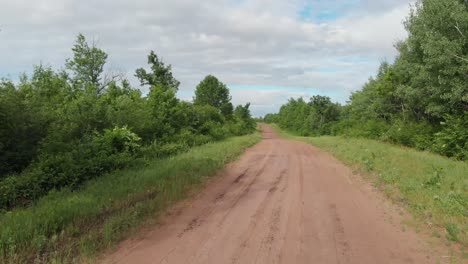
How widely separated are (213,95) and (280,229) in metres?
44.5

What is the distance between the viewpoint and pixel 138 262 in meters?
5.12

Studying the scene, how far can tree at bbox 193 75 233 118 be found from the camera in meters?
50.1

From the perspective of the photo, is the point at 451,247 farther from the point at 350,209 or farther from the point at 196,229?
the point at 196,229

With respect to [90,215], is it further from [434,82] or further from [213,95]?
[213,95]

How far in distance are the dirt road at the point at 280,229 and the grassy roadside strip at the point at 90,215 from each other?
0.47m

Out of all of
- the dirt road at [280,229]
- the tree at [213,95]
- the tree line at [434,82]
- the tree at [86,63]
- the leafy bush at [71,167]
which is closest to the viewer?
the dirt road at [280,229]

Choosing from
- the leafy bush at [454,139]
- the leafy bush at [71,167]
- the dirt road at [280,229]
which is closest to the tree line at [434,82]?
the leafy bush at [454,139]

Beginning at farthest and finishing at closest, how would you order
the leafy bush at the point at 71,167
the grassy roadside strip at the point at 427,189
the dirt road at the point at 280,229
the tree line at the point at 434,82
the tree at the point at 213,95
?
the tree at the point at 213,95 → the tree line at the point at 434,82 → the leafy bush at the point at 71,167 → the grassy roadside strip at the point at 427,189 → the dirt road at the point at 280,229

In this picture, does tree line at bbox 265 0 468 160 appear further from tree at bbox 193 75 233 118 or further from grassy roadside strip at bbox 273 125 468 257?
tree at bbox 193 75 233 118

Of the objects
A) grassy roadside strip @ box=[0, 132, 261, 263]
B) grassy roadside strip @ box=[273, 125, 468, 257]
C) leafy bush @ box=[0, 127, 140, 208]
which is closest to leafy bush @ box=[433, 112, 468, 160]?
grassy roadside strip @ box=[273, 125, 468, 257]

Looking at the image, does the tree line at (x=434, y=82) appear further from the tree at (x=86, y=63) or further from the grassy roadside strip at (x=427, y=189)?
the tree at (x=86, y=63)

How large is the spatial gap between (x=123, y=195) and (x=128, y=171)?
10.8 feet

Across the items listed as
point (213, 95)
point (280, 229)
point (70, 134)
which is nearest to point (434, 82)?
point (280, 229)

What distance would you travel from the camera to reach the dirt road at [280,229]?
5301 mm
